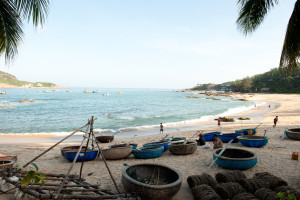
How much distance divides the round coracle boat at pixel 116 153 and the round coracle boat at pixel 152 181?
12.7 feet

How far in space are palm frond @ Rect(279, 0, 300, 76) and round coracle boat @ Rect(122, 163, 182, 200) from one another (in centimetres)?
506

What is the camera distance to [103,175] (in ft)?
28.8

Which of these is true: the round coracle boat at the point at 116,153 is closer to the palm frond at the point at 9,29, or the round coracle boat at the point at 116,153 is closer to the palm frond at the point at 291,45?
the palm frond at the point at 9,29

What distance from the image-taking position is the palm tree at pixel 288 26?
559cm

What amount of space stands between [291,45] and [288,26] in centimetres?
58

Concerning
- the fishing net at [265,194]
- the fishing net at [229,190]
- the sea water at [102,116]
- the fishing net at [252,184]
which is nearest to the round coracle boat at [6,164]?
the fishing net at [229,190]

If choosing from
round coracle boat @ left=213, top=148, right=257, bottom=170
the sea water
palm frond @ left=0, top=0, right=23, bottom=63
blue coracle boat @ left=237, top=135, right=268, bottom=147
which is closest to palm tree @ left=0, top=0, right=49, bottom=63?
palm frond @ left=0, top=0, right=23, bottom=63

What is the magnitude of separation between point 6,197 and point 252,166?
9.64 m

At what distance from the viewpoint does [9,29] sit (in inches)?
205

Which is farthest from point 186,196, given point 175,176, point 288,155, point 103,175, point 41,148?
point 41,148

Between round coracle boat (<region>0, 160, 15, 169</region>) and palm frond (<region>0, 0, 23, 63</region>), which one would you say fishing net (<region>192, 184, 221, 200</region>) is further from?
round coracle boat (<region>0, 160, 15, 169</region>)

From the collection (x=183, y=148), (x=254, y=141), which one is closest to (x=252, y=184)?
(x=183, y=148)

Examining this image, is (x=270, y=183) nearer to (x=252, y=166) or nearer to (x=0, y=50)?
(x=252, y=166)

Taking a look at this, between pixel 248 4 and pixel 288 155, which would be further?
pixel 288 155
